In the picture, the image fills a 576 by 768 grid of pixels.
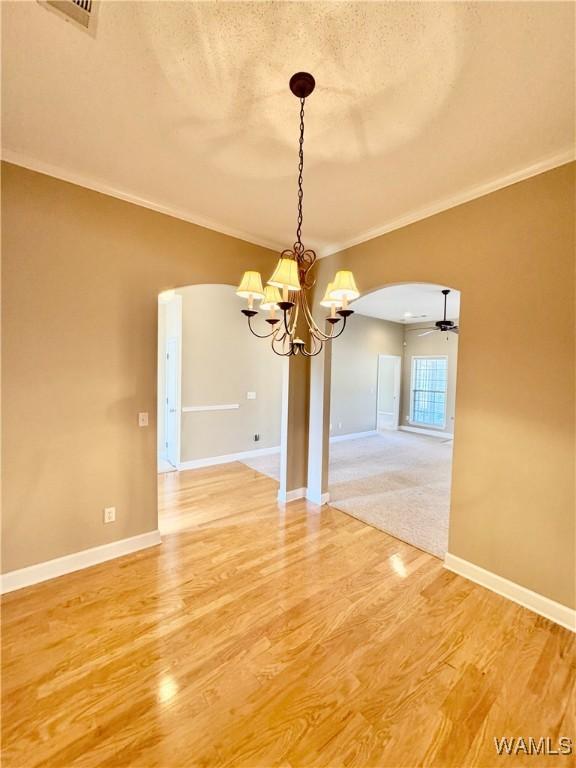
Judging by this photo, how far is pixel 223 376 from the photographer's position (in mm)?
5430

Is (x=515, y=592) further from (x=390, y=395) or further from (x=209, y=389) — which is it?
(x=390, y=395)

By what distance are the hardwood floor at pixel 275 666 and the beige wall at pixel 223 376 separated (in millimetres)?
2677

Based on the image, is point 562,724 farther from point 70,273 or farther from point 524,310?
point 70,273

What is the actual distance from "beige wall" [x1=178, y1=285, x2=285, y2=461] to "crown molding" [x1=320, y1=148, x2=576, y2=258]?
2.63 metres

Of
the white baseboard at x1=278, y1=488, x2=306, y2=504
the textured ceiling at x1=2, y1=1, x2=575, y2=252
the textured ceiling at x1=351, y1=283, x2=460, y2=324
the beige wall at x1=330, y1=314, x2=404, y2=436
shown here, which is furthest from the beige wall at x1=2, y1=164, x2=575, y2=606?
the beige wall at x1=330, y1=314, x2=404, y2=436

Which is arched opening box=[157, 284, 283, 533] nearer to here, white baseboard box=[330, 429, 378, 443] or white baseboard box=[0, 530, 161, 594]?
white baseboard box=[0, 530, 161, 594]

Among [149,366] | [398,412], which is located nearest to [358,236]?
[149,366]

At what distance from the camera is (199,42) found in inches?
53.1

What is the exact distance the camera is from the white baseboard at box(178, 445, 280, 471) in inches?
199

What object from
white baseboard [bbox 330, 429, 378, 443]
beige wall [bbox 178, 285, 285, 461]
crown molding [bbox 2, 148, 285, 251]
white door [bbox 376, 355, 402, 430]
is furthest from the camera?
white door [bbox 376, 355, 402, 430]

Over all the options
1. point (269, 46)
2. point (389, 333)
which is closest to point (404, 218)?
point (269, 46)

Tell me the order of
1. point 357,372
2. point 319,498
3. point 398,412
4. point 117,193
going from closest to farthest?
1. point 117,193
2. point 319,498
3. point 357,372
4. point 398,412

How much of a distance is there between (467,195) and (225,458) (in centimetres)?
485

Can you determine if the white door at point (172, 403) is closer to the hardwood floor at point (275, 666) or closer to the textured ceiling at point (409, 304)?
the hardwood floor at point (275, 666)
